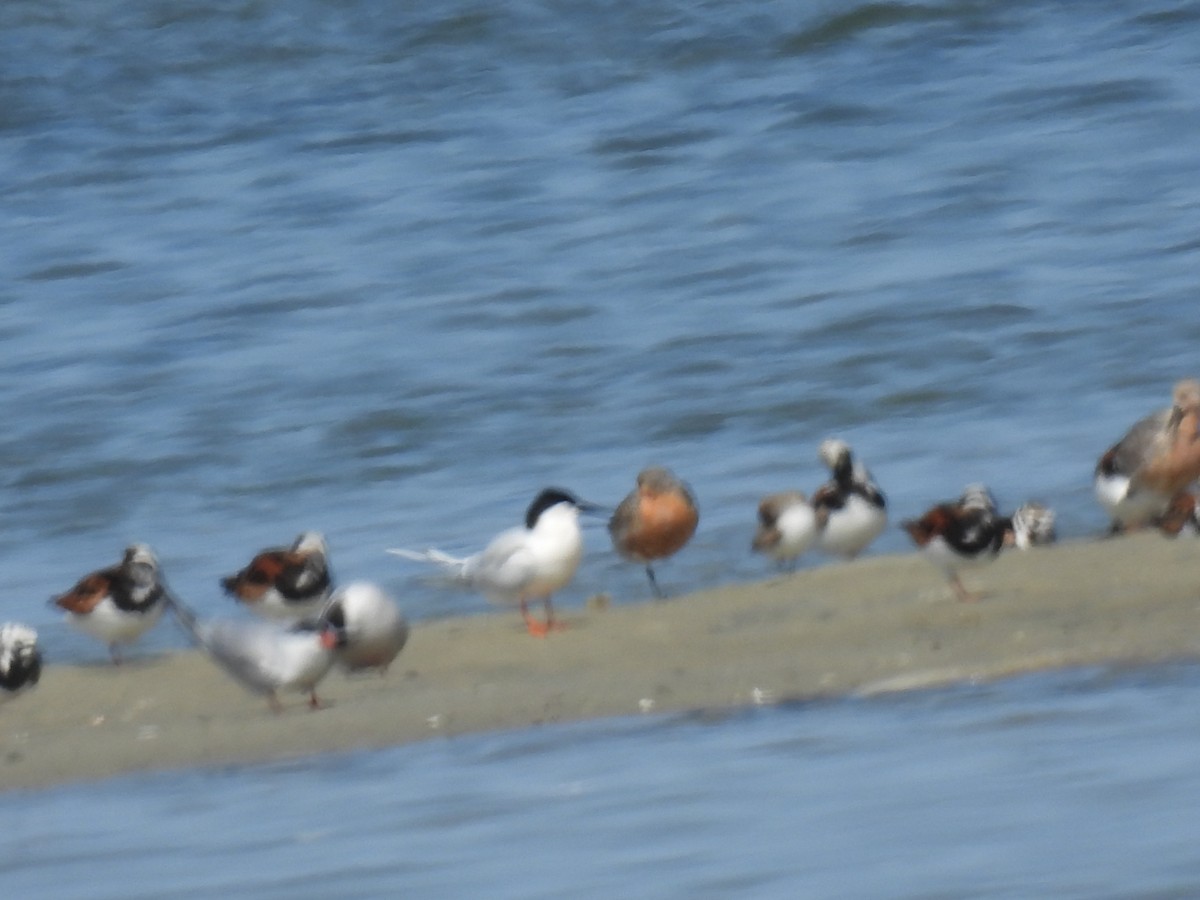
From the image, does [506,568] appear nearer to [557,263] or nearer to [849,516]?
[849,516]

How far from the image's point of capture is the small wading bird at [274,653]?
9273 millimetres

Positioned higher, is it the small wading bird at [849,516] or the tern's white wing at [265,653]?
the tern's white wing at [265,653]

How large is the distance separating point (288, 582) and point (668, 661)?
90.9 inches

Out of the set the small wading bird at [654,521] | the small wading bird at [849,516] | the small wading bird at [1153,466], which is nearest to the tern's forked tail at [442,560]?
the small wading bird at [654,521]

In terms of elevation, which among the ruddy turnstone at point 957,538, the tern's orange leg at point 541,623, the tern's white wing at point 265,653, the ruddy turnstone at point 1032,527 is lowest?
the ruddy turnstone at point 1032,527

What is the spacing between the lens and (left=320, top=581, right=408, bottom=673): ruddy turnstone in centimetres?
955

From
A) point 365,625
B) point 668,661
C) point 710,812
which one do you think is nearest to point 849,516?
point 668,661

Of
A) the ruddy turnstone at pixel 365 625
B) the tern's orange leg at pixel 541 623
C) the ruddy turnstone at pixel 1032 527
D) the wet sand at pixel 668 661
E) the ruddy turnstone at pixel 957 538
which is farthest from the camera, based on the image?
the ruddy turnstone at pixel 1032 527

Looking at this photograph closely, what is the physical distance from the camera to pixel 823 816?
7.01 meters

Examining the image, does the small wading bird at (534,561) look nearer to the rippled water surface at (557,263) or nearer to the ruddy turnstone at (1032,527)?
the rippled water surface at (557,263)

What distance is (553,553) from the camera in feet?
36.3

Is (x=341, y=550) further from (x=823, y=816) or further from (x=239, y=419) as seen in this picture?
(x=823, y=816)

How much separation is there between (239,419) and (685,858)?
34.4 ft

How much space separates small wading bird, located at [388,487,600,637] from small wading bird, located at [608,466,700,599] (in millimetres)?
469
